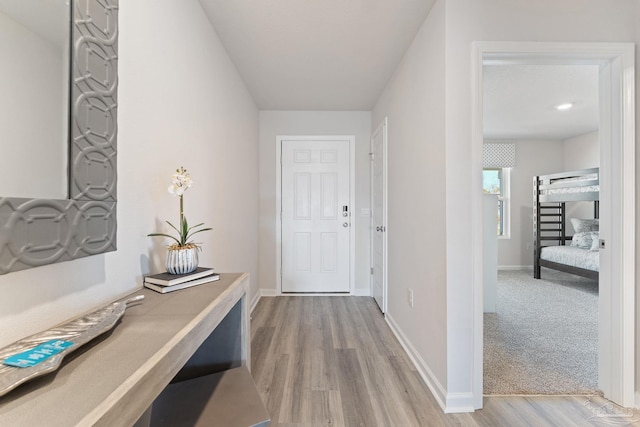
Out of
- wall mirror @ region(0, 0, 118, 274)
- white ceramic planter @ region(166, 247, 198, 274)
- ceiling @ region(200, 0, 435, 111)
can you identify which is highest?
ceiling @ region(200, 0, 435, 111)

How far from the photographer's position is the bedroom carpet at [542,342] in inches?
66.1

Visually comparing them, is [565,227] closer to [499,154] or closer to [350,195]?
[499,154]

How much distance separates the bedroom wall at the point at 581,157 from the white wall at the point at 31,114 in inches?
262

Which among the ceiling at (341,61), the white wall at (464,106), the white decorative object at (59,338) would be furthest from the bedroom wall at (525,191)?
the white decorative object at (59,338)

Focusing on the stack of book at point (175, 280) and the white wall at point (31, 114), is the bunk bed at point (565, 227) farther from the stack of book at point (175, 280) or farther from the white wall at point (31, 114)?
the white wall at point (31, 114)

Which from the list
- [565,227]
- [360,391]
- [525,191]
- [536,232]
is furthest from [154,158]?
[565,227]

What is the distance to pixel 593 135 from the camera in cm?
464

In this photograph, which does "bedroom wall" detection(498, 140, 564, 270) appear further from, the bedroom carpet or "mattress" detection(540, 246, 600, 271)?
the bedroom carpet

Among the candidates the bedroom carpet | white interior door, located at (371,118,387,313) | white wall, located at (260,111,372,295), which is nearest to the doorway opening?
the bedroom carpet

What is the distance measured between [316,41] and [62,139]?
1812 millimetres

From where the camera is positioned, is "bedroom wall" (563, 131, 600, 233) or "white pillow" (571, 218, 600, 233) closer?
"white pillow" (571, 218, 600, 233)

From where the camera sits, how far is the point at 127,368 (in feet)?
1.70

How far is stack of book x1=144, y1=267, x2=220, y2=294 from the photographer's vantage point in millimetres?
1023

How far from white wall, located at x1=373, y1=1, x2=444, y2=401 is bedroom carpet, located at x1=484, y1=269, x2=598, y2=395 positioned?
0.47m
